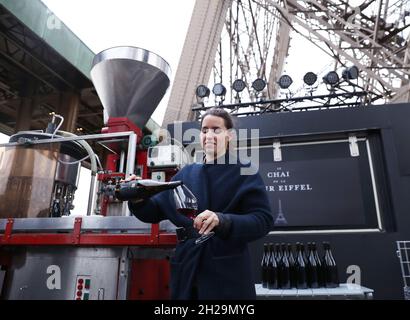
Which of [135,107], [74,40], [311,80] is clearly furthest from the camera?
[74,40]

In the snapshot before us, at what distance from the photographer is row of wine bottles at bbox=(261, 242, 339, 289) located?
2.42 m

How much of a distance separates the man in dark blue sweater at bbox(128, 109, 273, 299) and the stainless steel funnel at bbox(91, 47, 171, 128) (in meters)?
1.71

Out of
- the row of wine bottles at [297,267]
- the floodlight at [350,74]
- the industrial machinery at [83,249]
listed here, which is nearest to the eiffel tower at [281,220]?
the row of wine bottles at [297,267]

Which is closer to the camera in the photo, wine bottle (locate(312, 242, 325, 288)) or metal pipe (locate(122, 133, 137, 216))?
metal pipe (locate(122, 133, 137, 216))

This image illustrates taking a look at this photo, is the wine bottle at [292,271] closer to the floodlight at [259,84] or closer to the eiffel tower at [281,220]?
the eiffel tower at [281,220]

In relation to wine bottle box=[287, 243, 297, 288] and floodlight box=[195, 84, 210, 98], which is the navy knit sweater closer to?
wine bottle box=[287, 243, 297, 288]

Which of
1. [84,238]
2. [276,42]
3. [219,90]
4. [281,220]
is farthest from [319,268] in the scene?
[276,42]

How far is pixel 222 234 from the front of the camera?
0.94 meters

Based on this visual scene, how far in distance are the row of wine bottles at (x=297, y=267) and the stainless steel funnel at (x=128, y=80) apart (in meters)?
1.74

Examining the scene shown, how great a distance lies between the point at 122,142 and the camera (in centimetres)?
238

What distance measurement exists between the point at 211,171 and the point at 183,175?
0.15m

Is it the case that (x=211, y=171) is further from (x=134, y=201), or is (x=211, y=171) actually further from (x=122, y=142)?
(x=122, y=142)

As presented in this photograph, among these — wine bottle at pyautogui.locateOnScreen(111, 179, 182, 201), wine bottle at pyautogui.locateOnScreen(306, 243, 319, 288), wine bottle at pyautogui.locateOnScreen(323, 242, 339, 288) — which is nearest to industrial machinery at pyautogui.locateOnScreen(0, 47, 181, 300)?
wine bottle at pyautogui.locateOnScreen(111, 179, 182, 201)
